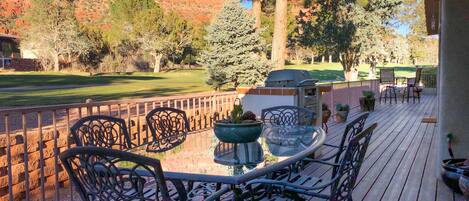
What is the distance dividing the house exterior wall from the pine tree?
6588 mm

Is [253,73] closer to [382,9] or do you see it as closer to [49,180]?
[49,180]

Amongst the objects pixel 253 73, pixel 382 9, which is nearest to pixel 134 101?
pixel 253 73

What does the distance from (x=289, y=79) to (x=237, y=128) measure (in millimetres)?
2874

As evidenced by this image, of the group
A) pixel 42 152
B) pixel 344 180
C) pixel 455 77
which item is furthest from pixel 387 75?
pixel 344 180

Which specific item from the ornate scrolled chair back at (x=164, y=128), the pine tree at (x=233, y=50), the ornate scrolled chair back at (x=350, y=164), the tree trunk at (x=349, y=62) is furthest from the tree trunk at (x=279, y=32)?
the tree trunk at (x=349, y=62)

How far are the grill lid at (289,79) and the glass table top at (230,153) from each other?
1.78 metres

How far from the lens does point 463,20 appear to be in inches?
136

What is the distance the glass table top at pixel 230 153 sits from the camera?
2268mm

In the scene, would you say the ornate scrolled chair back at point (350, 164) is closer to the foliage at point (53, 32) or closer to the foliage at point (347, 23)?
the foliage at point (347, 23)

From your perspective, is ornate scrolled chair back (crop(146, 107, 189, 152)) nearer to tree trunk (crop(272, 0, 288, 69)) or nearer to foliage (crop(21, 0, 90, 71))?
tree trunk (crop(272, 0, 288, 69))

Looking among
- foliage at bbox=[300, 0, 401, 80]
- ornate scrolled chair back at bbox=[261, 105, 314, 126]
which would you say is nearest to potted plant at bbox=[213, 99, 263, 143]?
ornate scrolled chair back at bbox=[261, 105, 314, 126]

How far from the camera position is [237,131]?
2.54 meters

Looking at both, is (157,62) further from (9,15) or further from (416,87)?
(416,87)

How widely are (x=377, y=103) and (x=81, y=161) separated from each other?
11472 mm
